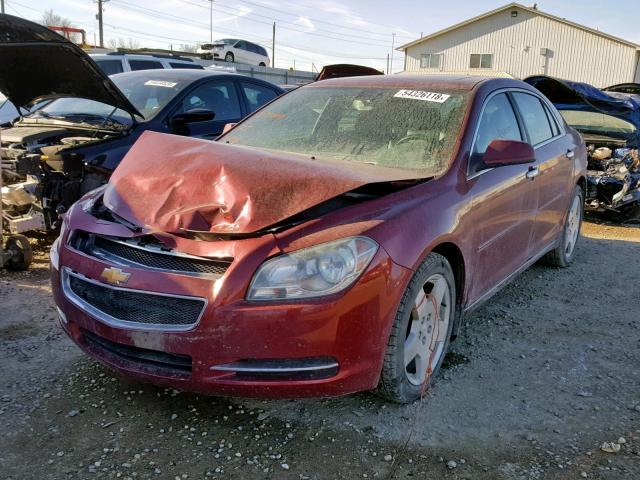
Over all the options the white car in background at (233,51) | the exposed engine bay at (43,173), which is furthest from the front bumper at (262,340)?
the white car in background at (233,51)

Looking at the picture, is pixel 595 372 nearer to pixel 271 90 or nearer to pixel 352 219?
pixel 352 219

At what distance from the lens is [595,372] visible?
3.37 metres

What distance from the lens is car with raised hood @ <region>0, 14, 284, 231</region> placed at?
4.60m

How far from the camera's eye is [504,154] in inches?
130

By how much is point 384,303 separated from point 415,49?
114 feet

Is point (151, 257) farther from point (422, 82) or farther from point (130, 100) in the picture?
point (130, 100)

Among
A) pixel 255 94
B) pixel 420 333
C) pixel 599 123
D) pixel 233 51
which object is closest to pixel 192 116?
pixel 255 94

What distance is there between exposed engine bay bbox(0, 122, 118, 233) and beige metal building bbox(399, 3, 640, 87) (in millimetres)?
26841

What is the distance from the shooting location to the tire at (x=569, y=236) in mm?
5254

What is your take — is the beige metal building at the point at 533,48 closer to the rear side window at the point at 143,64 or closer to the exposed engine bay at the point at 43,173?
the rear side window at the point at 143,64

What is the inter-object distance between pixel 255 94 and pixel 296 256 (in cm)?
501

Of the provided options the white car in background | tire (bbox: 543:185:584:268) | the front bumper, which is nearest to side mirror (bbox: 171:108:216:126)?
the front bumper

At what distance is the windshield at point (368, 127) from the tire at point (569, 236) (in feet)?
7.44

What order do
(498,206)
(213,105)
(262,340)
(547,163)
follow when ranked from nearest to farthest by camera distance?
(262,340) → (498,206) → (547,163) → (213,105)
